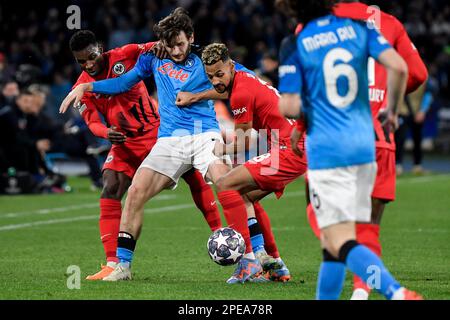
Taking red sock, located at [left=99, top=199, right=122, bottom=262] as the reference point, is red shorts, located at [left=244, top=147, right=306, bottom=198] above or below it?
above

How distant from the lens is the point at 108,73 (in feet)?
31.8

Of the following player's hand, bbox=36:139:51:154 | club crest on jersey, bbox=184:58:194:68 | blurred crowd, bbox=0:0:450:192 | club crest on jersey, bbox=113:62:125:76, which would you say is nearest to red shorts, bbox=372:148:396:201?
club crest on jersey, bbox=184:58:194:68

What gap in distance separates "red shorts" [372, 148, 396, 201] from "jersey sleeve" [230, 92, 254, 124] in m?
1.83

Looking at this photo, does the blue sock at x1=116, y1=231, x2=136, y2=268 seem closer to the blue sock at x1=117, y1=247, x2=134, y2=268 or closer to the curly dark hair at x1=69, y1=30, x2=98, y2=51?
the blue sock at x1=117, y1=247, x2=134, y2=268

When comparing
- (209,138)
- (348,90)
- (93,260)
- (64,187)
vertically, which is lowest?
(64,187)

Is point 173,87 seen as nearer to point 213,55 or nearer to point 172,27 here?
point 172,27

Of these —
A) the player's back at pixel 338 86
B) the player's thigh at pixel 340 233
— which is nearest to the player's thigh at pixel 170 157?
the player's back at pixel 338 86

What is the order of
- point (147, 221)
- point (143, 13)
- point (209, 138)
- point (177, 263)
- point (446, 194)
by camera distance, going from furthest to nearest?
1. point (143, 13)
2. point (446, 194)
3. point (147, 221)
4. point (177, 263)
5. point (209, 138)

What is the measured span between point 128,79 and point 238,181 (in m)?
1.54

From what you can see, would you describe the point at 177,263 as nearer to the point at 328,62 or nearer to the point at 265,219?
the point at 265,219

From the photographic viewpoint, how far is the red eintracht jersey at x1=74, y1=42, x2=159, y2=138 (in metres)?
9.70

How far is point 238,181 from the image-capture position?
8734mm

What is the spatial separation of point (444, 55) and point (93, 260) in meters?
20.8
